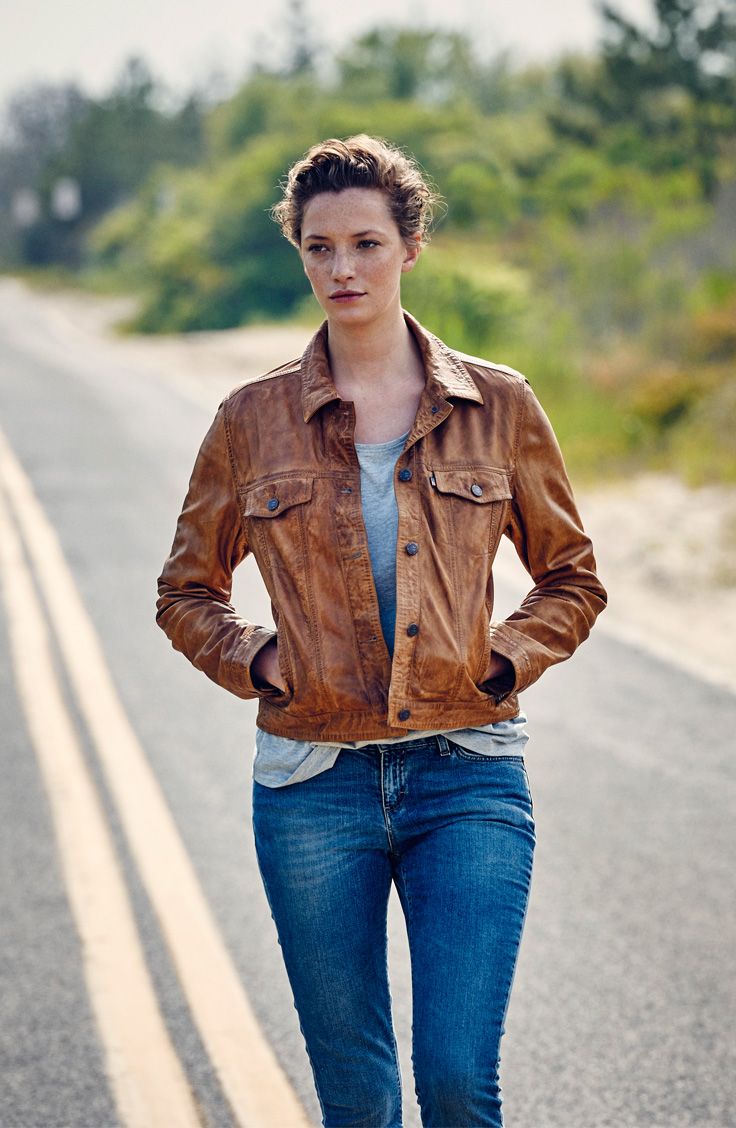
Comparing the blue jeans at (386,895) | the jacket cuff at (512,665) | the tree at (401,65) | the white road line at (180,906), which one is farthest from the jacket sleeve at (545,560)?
the tree at (401,65)

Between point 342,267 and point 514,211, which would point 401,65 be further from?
point 342,267

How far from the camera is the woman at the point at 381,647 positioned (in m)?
2.38

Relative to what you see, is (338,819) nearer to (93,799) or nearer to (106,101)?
(93,799)

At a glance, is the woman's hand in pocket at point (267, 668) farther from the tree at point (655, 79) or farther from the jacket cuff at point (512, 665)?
the tree at point (655, 79)

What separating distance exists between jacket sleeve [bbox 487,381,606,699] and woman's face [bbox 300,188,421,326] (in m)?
0.36

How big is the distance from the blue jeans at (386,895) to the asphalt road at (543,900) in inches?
3.4

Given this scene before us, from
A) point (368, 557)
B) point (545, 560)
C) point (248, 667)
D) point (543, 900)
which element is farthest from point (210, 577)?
point (543, 900)

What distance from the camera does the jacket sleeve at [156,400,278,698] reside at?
8.53 ft

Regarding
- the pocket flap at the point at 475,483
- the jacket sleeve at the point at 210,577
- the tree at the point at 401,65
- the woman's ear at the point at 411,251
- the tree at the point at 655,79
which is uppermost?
the tree at the point at 401,65

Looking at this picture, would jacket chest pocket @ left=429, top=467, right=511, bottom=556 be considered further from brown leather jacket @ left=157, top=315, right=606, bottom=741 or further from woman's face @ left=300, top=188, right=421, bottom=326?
woman's face @ left=300, top=188, right=421, bottom=326

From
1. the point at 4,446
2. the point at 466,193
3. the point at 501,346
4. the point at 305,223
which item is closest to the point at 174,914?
the point at 305,223

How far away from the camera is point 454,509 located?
2.47 meters

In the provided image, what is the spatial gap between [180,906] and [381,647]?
2430 mm

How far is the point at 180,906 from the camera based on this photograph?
4.56m
